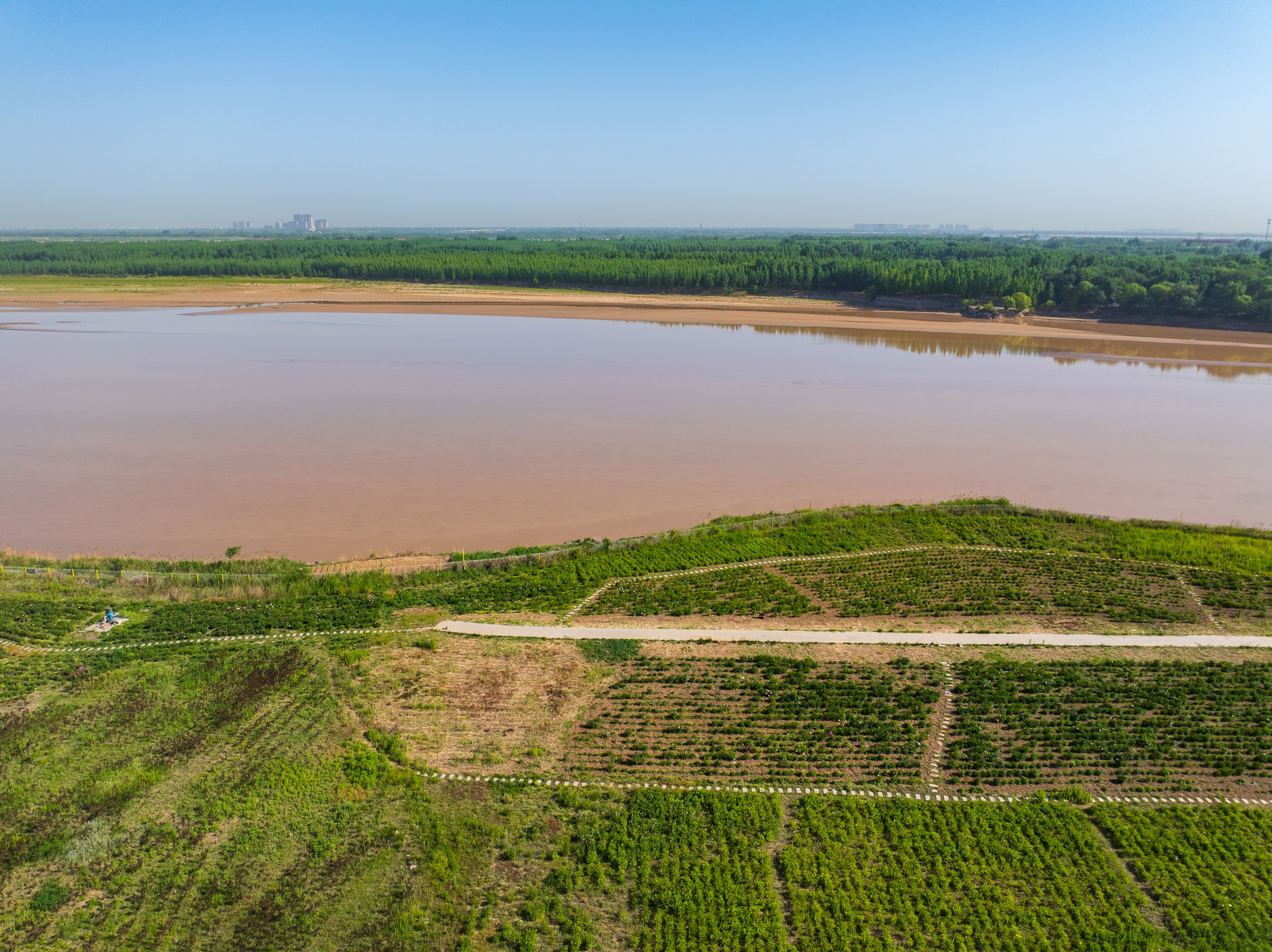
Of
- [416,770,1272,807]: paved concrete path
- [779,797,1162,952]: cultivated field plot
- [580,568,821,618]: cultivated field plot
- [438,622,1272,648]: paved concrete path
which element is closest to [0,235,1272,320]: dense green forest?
[438,622,1272,648]: paved concrete path

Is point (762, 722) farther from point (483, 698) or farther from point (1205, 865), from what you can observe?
point (1205, 865)

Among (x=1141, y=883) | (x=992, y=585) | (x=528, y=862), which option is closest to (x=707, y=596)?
(x=992, y=585)

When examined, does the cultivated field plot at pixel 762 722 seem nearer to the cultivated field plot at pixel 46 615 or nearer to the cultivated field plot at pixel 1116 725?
the cultivated field plot at pixel 1116 725

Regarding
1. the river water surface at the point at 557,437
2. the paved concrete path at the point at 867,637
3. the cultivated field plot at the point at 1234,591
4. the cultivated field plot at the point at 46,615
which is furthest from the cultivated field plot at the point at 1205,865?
the cultivated field plot at the point at 46,615

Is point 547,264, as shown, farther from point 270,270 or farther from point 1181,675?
point 1181,675

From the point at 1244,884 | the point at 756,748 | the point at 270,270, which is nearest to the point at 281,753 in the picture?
the point at 756,748
